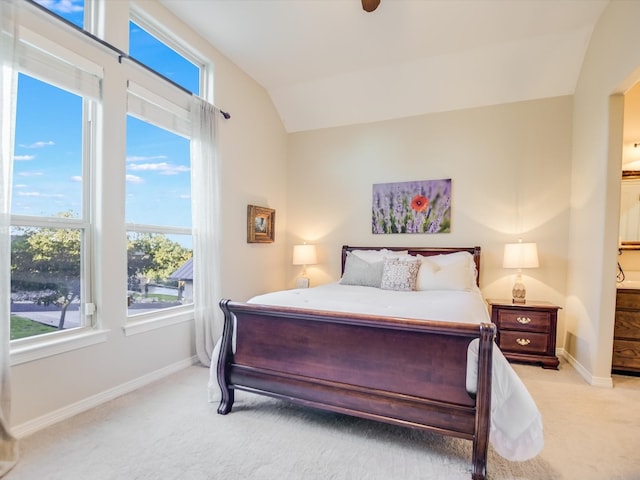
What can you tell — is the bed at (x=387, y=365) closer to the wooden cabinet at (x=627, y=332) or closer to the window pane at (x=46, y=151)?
the window pane at (x=46, y=151)

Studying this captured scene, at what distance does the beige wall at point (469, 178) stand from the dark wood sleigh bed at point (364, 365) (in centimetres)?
236

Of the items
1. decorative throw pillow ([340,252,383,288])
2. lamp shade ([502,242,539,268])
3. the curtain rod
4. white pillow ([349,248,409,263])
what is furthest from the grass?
lamp shade ([502,242,539,268])

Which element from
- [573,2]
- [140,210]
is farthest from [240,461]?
[573,2]

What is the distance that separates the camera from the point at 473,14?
2.86 metres

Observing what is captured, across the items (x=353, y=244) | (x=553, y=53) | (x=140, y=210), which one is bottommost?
(x=353, y=244)

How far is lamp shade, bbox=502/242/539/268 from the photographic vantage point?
329 cm

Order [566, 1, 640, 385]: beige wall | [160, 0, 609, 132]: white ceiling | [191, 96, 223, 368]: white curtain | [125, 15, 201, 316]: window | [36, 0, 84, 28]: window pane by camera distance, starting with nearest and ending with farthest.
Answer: [36, 0, 84, 28]: window pane
[566, 1, 640, 385]: beige wall
[125, 15, 201, 316]: window
[160, 0, 609, 132]: white ceiling
[191, 96, 223, 368]: white curtain

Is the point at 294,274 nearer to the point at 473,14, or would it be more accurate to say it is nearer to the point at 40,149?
the point at 40,149

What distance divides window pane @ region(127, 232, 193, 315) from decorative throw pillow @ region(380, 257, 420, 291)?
6.39 ft

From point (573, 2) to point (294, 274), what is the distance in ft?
13.2

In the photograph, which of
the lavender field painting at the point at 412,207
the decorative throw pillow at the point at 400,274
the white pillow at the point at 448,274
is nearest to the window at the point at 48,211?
the decorative throw pillow at the point at 400,274

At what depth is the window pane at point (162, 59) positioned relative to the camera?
107 inches

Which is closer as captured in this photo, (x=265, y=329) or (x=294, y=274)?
A: (x=265, y=329)

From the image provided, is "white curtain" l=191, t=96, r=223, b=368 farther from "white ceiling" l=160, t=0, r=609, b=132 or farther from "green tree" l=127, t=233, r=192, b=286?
"white ceiling" l=160, t=0, r=609, b=132
